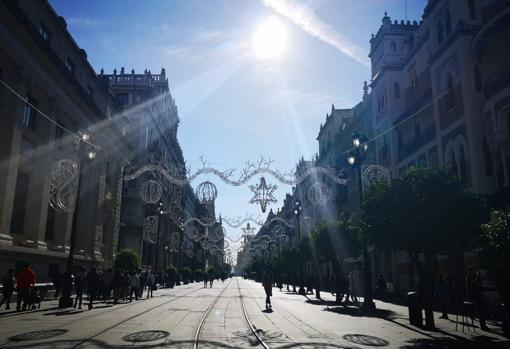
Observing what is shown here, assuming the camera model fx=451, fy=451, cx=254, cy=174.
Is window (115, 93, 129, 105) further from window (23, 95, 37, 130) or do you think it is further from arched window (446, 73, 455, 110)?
arched window (446, 73, 455, 110)

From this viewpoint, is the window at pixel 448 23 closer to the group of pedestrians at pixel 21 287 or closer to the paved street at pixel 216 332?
the paved street at pixel 216 332

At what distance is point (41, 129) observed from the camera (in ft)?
92.9

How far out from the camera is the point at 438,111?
1163 inches

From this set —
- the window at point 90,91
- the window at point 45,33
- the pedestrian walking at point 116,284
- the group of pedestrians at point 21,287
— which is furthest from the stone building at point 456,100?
the window at point 90,91

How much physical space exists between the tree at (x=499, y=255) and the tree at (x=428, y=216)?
2.29 meters

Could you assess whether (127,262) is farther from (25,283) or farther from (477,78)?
(477,78)

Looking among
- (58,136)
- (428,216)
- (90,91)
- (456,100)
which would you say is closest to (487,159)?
(456,100)

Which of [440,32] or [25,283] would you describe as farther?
[440,32]

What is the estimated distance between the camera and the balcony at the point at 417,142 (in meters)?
31.2

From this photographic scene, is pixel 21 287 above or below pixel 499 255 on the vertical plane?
below

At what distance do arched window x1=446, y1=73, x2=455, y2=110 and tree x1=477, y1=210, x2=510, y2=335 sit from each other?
1576cm

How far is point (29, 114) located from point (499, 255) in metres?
25.9

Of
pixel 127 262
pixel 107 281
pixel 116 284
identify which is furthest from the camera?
pixel 127 262

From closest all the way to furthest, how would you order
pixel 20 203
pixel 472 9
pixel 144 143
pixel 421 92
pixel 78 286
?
pixel 78 286 < pixel 472 9 < pixel 20 203 < pixel 421 92 < pixel 144 143
